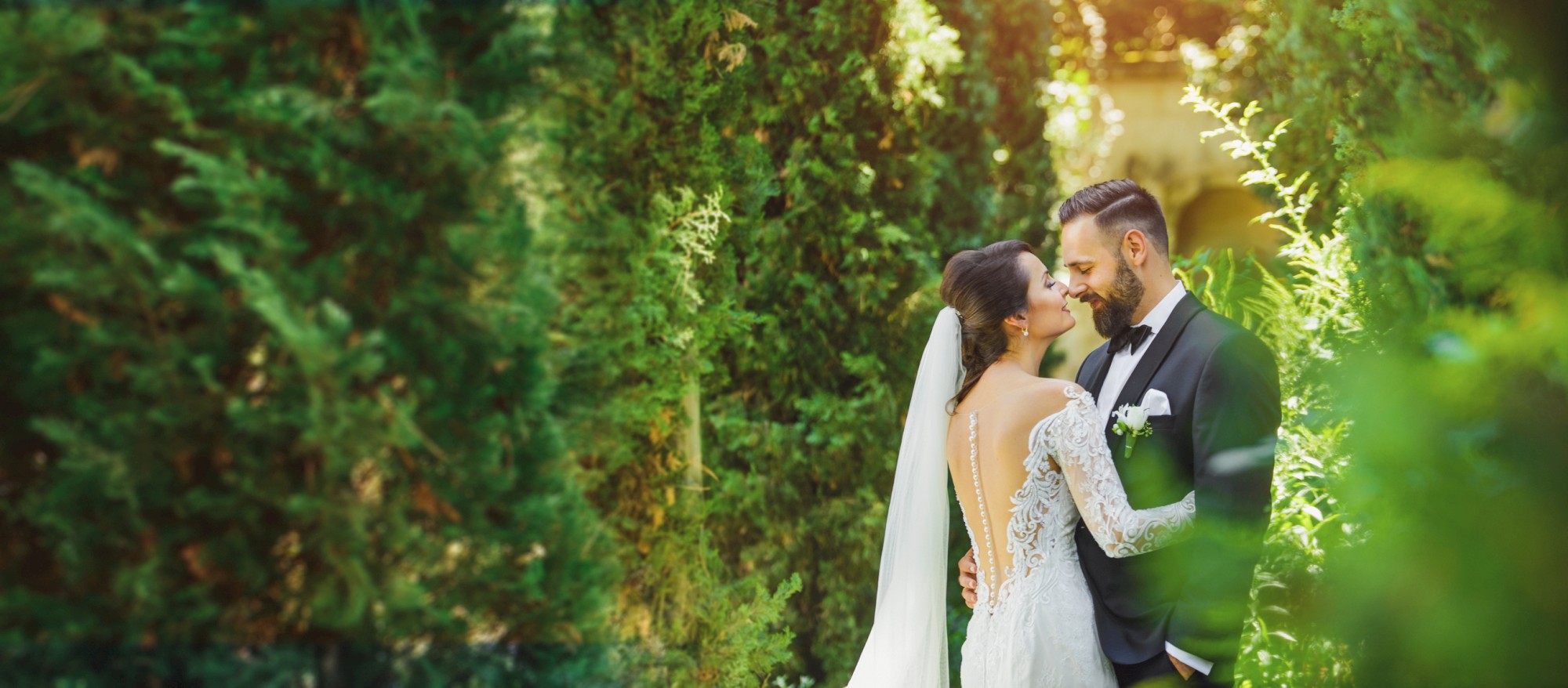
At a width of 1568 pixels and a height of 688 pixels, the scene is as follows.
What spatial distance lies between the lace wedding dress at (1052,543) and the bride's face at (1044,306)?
0.99ft

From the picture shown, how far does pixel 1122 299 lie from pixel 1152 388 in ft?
1.32

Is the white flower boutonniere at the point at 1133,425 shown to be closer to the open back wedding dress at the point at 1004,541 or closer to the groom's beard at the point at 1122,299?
the open back wedding dress at the point at 1004,541

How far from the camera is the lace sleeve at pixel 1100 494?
2.70m

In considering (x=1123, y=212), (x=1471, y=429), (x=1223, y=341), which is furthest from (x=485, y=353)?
(x=1123, y=212)

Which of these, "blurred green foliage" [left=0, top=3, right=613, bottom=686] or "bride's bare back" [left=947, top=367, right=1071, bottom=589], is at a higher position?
"blurred green foliage" [left=0, top=3, right=613, bottom=686]

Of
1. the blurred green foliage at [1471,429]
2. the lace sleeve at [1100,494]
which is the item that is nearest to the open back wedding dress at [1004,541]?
the lace sleeve at [1100,494]

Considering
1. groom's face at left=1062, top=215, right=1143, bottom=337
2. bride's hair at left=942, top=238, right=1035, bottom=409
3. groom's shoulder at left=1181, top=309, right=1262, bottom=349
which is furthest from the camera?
groom's face at left=1062, top=215, right=1143, bottom=337

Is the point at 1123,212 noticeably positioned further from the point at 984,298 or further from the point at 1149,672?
the point at 1149,672

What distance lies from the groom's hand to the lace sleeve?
0.61 meters

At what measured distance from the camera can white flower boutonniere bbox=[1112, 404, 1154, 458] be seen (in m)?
2.93

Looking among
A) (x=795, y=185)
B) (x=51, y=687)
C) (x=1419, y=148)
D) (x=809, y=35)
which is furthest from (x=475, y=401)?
(x=809, y=35)

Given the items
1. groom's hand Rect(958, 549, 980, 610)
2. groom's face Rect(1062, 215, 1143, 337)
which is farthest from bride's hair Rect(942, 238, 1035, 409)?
groom's hand Rect(958, 549, 980, 610)

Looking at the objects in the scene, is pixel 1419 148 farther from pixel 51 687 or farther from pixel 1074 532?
pixel 1074 532

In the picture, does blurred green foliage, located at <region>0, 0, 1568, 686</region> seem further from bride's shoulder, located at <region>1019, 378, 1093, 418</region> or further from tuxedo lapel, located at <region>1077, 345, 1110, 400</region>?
tuxedo lapel, located at <region>1077, 345, 1110, 400</region>
